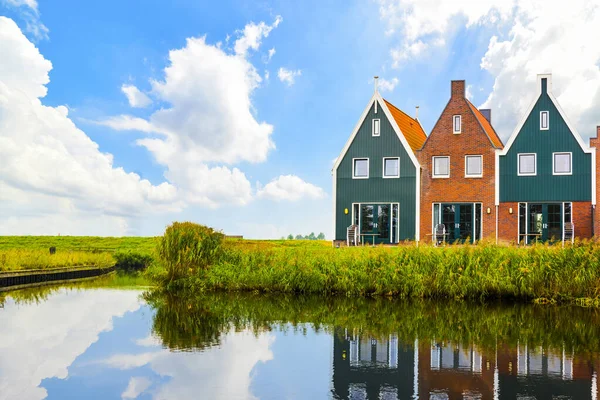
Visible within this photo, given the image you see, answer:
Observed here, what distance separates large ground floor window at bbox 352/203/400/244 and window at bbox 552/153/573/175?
8228mm

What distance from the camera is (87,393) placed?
6.55 m

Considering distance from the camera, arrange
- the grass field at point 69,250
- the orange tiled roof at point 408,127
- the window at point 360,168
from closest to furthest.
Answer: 1. the grass field at point 69,250
2. the window at point 360,168
3. the orange tiled roof at point 408,127

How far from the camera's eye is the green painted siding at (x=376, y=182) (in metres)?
30.4

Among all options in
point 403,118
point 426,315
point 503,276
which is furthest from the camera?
point 403,118

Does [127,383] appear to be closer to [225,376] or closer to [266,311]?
[225,376]

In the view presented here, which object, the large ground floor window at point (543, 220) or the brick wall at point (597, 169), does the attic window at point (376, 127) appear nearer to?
the large ground floor window at point (543, 220)

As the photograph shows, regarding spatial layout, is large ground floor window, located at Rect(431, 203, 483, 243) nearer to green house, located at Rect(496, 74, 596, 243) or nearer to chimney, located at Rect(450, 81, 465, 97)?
green house, located at Rect(496, 74, 596, 243)

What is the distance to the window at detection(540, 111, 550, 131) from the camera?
95.6 ft

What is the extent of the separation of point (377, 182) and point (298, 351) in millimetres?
22871

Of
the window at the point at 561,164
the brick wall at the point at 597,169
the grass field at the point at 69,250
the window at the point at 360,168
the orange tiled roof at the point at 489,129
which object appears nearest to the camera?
the grass field at the point at 69,250

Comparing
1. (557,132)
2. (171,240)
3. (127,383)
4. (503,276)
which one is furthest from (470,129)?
(127,383)

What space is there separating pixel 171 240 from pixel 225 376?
11.1 metres

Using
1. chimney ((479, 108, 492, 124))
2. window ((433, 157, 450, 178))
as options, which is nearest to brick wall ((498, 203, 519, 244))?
window ((433, 157, 450, 178))

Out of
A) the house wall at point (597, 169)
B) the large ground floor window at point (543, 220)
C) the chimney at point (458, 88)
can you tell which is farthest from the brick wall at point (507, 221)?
the chimney at point (458, 88)
